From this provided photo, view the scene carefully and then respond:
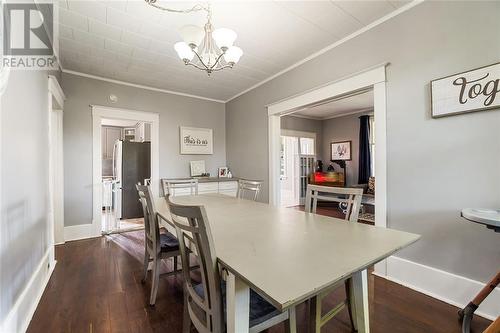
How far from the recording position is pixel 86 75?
11.3 ft

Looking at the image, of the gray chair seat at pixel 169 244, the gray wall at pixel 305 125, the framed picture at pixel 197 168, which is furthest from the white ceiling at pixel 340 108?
the gray chair seat at pixel 169 244

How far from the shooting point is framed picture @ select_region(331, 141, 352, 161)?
6.08 meters

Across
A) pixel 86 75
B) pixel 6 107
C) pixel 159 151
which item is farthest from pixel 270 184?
pixel 86 75

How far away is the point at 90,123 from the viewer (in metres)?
3.52

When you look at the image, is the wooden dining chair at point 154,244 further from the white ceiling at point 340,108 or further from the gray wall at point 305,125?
the gray wall at point 305,125

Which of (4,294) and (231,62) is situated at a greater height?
(231,62)

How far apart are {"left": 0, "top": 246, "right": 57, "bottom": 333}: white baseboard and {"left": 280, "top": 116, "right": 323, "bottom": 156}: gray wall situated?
500 centimetres

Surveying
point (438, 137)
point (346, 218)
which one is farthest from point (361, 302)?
point (438, 137)

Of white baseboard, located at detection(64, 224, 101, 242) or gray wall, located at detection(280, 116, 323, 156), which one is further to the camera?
gray wall, located at detection(280, 116, 323, 156)

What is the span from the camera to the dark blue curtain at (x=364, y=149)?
5.62 metres

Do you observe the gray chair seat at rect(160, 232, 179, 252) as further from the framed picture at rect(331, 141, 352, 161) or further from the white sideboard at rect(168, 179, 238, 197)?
the framed picture at rect(331, 141, 352, 161)

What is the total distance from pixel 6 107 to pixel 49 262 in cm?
185

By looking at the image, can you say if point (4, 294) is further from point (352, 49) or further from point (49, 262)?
point (352, 49)

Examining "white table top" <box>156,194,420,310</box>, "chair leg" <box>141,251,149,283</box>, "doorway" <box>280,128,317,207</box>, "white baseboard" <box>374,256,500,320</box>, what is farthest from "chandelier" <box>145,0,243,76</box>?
"doorway" <box>280,128,317,207</box>
